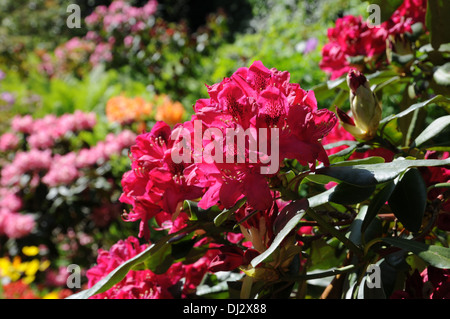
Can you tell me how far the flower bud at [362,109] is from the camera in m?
0.75

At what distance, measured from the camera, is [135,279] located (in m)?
0.85

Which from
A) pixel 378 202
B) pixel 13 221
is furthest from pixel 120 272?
pixel 13 221

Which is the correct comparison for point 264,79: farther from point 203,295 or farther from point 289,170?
point 203,295

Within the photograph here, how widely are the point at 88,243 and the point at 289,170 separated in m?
2.31

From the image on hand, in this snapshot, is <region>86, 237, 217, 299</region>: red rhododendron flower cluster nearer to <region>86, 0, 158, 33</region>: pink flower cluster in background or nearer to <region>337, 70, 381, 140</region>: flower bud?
<region>337, 70, 381, 140</region>: flower bud

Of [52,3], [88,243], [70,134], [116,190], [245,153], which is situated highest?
[52,3]

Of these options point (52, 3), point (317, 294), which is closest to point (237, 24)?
point (52, 3)

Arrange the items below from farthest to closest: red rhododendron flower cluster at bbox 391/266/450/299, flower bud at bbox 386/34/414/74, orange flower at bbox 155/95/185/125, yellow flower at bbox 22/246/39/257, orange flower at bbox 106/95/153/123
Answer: orange flower at bbox 106/95/153/123 < orange flower at bbox 155/95/185/125 < yellow flower at bbox 22/246/39/257 < flower bud at bbox 386/34/414/74 < red rhododendron flower cluster at bbox 391/266/450/299

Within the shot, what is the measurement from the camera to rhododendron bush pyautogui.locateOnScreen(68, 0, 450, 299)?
58cm

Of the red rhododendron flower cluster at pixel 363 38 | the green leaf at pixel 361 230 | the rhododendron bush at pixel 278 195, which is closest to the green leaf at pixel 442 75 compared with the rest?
the rhododendron bush at pixel 278 195

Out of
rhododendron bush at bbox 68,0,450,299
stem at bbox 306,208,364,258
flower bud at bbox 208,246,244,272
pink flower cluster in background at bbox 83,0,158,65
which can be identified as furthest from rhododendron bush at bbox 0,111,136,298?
stem at bbox 306,208,364,258

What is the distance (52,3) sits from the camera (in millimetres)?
9586

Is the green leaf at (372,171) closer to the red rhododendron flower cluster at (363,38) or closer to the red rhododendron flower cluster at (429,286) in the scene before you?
the red rhododendron flower cluster at (429,286)

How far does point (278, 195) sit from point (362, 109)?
19cm
